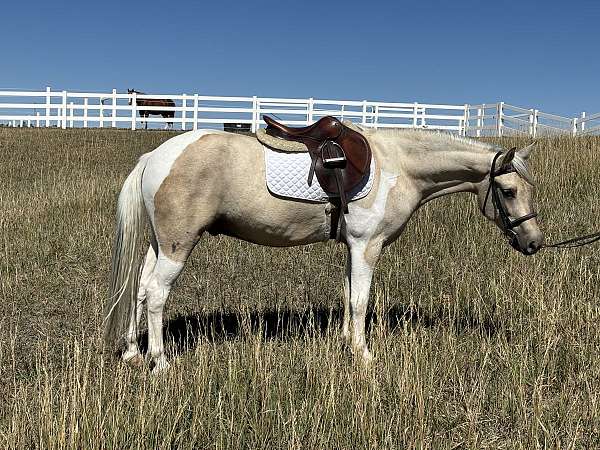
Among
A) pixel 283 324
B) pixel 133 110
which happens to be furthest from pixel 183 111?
pixel 283 324

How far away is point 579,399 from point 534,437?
0.71 metres

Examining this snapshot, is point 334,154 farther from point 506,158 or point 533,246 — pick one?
point 533,246

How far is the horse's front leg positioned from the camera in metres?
4.19

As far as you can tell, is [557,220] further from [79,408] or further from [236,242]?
[79,408]

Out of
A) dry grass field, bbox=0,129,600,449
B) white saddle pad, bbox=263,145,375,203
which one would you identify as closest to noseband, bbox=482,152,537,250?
dry grass field, bbox=0,129,600,449

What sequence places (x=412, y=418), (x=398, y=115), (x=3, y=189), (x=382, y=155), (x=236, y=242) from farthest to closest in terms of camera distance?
(x=398, y=115) → (x=3, y=189) → (x=236, y=242) → (x=382, y=155) → (x=412, y=418)

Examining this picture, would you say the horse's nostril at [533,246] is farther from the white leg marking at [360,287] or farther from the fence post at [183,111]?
the fence post at [183,111]

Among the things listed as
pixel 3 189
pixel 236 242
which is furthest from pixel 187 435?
pixel 3 189

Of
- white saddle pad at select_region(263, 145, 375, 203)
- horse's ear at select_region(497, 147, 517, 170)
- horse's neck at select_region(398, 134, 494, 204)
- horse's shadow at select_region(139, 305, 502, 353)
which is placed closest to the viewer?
white saddle pad at select_region(263, 145, 375, 203)

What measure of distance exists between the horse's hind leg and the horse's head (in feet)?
8.98

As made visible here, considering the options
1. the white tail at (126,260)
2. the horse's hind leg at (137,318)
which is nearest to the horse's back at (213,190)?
the white tail at (126,260)

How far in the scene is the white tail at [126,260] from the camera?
4113 mm

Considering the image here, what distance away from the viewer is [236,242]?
26.1 ft

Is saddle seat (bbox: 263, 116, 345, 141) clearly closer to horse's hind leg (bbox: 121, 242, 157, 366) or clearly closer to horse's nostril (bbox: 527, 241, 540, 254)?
horse's hind leg (bbox: 121, 242, 157, 366)
